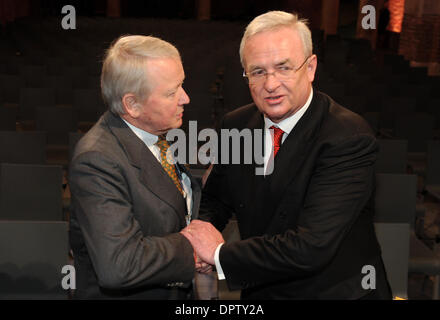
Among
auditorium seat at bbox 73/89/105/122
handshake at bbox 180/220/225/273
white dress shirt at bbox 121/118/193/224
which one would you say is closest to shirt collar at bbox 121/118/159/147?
white dress shirt at bbox 121/118/193/224

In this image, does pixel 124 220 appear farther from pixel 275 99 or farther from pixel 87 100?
pixel 87 100

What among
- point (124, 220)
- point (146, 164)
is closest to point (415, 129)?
point (146, 164)

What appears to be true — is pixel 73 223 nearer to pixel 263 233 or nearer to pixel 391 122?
pixel 263 233

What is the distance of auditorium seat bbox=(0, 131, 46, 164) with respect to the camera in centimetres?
452

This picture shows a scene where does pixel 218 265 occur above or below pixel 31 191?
above

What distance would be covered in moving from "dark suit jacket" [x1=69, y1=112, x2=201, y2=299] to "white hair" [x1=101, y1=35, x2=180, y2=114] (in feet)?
0.44

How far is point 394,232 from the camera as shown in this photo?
3018 millimetres

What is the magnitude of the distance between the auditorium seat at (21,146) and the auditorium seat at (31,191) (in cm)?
65

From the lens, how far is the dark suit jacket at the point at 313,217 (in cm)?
185

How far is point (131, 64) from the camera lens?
1.85m

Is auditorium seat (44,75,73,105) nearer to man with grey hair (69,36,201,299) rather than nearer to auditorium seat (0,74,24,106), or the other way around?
auditorium seat (0,74,24,106)

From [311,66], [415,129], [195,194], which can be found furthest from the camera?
[415,129]

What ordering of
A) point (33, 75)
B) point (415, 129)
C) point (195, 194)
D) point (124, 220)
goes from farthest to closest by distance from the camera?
point (33, 75) < point (415, 129) < point (195, 194) < point (124, 220)

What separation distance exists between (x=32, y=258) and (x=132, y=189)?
4.27ft
